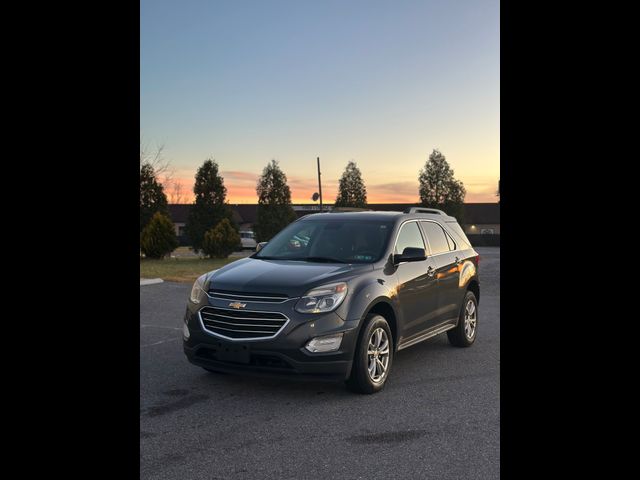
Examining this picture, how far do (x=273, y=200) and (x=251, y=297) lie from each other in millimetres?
41063

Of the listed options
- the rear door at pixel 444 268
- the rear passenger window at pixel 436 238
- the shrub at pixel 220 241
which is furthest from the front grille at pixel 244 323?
the shrub at pixel 220 241

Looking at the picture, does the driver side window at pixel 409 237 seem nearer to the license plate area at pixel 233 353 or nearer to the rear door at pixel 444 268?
the rear door at pixel 444 268

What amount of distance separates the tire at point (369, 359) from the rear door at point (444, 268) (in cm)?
143

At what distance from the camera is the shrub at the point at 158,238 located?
29234mm

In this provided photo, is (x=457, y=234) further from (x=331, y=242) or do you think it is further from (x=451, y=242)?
(x=331, y=242)

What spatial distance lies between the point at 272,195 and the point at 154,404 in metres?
41.5

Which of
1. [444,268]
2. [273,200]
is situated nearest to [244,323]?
[444,268]
